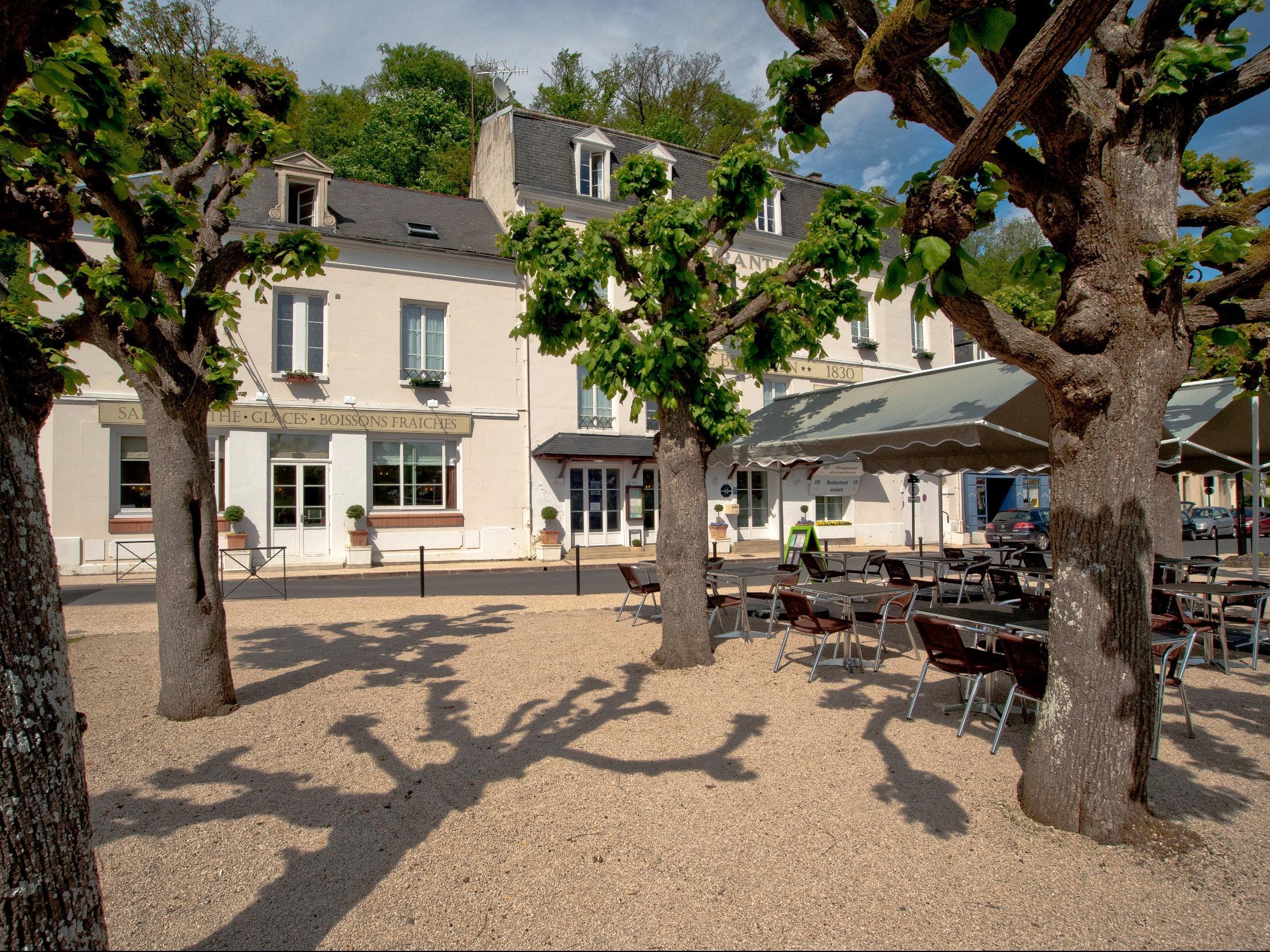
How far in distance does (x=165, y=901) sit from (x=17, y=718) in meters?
1.78

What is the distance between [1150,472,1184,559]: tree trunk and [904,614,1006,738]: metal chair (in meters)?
7.09

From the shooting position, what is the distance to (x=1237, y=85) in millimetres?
4062

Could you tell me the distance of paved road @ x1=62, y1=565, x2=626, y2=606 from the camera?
1284 centimetres

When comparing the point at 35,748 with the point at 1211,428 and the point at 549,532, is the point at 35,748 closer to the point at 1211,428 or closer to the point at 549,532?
the point at 1211,428

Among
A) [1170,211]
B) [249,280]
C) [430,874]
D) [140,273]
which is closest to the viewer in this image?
[430,874]

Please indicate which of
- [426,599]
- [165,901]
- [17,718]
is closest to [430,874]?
[165,901]

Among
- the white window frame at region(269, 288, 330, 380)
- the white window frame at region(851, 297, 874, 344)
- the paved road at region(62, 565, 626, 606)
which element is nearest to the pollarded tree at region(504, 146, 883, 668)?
the paved road at region(62, 565, 626, 606)

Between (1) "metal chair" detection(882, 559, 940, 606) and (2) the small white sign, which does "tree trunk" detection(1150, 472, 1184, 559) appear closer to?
(1) "metal chair" detection(882, 559, 940, 606)

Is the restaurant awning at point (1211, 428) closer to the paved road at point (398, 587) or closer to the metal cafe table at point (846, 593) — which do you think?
the metal cafe table at point (846, 593)

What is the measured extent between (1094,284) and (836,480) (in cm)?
2097

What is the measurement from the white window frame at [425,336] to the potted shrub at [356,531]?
334 centimetres

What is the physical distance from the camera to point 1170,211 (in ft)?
12.6

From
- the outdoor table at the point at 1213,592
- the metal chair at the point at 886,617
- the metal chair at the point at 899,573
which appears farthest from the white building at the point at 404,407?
the outdoor table at the point at 1213,592

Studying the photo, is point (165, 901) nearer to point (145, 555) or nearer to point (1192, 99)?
point (1192, 99)
